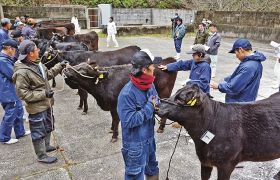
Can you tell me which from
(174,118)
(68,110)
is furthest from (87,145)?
(174,118)

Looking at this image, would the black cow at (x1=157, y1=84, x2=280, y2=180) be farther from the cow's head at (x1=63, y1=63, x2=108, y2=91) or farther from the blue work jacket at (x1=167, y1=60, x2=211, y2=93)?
the cow's head at (x1=63, y1=63, x2=108, y2=91)

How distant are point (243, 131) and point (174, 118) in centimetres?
95

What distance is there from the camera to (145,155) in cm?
319

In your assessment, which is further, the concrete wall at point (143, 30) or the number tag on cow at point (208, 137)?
the concrete wall at point (143, 30)

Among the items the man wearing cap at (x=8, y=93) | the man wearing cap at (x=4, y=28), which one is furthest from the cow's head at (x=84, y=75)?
the man wearing cap at (x=4, y=28)

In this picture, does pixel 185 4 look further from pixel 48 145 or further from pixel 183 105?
pixel 183 105

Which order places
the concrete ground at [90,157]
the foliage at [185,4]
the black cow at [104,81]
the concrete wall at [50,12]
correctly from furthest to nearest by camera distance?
the foliage at [185,4] < the concrete wall at [50,12] < the black cow at [104,81] < the concrete ground at [90,157]

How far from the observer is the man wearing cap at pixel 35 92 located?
407cm

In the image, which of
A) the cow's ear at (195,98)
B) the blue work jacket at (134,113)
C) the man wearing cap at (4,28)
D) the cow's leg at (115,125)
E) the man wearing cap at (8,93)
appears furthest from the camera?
the man wearing cap at (4,28)

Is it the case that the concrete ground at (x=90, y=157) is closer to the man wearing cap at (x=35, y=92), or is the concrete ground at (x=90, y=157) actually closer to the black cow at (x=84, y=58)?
the man wearing cap at (x=35, y=92)

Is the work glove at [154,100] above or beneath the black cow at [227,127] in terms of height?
above

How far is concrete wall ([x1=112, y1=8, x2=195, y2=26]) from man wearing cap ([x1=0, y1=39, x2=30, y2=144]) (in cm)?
2013

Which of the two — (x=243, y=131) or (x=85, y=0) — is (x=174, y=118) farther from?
(x=85, y=0)

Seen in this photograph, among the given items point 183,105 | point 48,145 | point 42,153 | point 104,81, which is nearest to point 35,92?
point 42,153
